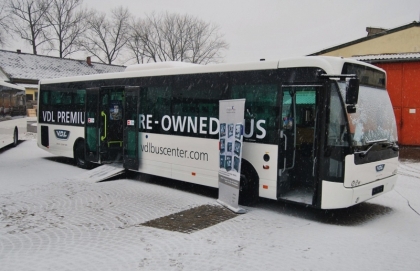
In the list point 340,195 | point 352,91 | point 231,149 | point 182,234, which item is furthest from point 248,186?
point 352,91

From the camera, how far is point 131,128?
10578 millimetres

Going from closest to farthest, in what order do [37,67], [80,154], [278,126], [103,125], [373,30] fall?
[278,126]
[103,125]
[80,154]
[373,30]
[37,67]

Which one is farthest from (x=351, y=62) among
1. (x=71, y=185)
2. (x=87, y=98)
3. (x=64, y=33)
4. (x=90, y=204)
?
(x=64, y=33)

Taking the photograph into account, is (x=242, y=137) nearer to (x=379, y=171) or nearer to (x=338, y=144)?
(x=338, y=144)

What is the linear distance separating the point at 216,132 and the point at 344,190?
302cm

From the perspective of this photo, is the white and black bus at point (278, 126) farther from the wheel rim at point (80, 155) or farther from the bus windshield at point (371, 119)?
the wheel rim at point (80, 155)

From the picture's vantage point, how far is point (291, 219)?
726 cm

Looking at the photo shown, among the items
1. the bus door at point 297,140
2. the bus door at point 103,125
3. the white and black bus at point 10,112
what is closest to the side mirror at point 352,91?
the bus door at point 297,140

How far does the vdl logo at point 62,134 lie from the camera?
13234 mm

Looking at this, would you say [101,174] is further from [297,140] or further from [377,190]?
[377,190]

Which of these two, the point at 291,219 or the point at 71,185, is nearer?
the point at 291,219

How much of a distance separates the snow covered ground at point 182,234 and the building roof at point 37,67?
3834 centimetres

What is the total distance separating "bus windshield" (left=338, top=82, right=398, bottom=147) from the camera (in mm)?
6758

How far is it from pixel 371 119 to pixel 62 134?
10.2 metres
